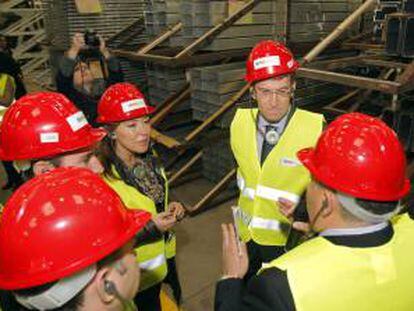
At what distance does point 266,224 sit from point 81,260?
1769 millimetres

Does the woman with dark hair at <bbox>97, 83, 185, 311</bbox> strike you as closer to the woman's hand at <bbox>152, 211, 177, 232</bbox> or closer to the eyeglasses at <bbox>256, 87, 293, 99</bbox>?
the woman's hand at <bbox>152, 211, 177, 232</bbox>

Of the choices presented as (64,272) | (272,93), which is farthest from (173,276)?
(64,272)

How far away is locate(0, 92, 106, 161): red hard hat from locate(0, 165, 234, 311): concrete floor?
212 cm

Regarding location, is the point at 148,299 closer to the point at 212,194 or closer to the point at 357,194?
the point at 357,194

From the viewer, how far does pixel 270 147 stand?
257 centimetres

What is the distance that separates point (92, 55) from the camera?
4.23 m

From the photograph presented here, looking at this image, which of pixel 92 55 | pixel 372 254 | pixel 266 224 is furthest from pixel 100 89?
pixel 372 254

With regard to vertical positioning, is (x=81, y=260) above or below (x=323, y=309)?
above

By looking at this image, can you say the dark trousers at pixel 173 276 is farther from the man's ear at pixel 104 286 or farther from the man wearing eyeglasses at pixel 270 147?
the man's ear at pixel 104 286

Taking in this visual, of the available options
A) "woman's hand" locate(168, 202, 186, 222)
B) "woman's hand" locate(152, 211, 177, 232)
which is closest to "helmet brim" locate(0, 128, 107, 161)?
"woman's hand" locate(152, 211, 177, 232)

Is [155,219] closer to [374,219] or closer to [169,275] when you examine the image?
[169,275]

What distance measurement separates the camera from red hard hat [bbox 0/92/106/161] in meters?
1.88

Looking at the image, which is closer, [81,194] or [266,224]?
[81,194]

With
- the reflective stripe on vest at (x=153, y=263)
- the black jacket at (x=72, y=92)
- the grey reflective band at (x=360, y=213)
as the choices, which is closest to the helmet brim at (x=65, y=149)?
the reflective stripe on vest at (x=153, y=263)
